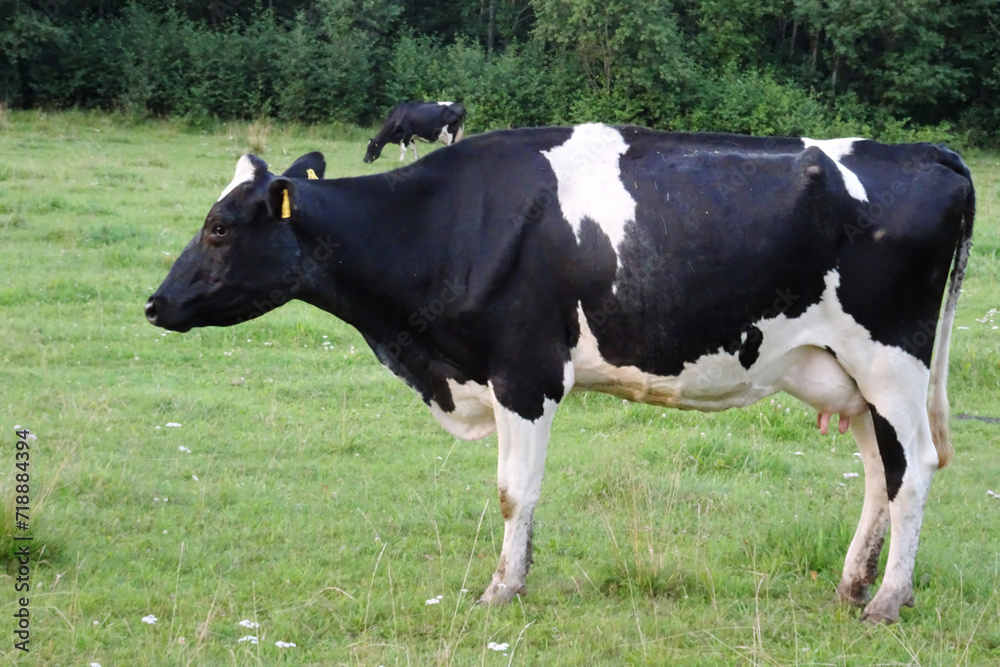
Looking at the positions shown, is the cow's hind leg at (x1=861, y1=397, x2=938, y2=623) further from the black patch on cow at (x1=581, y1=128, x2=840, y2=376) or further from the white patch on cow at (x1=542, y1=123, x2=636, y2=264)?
the white patch on cow at (x1=542, y1=123, x2=636, y2=264)

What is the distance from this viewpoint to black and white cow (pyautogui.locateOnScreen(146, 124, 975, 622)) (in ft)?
17.6

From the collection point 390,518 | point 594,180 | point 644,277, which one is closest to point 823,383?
point 644,277

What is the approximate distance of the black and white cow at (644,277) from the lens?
537 cm

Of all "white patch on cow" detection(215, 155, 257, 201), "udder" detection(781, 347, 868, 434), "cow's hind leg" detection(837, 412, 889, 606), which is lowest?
"cow's hind leg" detection(837, 412, 889, 606)

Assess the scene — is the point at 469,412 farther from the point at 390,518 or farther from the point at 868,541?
the point at 868,541

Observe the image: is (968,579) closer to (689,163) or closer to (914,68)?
(689,163)

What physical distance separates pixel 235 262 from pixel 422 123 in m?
22.5

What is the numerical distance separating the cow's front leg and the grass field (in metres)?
0.15

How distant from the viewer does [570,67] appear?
111 feet

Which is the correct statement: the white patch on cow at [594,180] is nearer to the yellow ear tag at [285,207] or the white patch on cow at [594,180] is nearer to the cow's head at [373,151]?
the yellow ear tag at [285,207]

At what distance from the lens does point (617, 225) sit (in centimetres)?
546

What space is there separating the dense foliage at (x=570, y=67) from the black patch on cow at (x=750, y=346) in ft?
88.4

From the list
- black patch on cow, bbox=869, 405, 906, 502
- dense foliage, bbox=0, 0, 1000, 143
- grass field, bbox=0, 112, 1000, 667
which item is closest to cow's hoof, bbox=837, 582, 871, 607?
grass field, bbox=0, 112, 1000, 667

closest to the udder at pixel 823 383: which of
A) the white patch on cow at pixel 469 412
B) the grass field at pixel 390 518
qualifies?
the grass field at pixel 390 518
